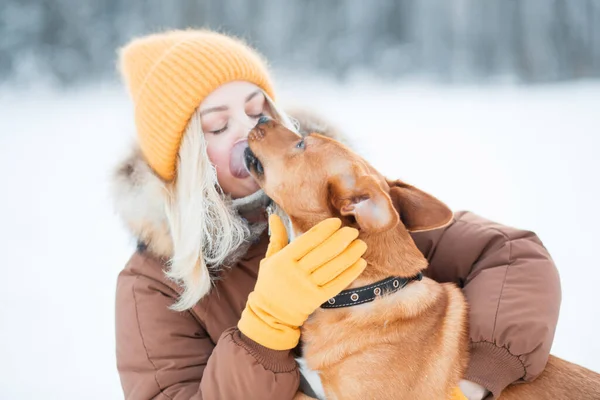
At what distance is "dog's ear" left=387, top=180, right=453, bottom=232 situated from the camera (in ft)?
6.12

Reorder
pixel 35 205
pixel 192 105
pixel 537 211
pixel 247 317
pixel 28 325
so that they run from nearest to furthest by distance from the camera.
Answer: pixel 247 317, pixel 192 105, pixel 28 325, pixel 537 211, pixel 35 205

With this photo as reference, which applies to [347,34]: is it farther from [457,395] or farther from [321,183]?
[457,395]

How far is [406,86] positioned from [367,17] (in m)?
1.01

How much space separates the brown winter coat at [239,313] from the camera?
71.2 inches

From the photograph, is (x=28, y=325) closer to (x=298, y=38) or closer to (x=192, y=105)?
(x=192, y=105)

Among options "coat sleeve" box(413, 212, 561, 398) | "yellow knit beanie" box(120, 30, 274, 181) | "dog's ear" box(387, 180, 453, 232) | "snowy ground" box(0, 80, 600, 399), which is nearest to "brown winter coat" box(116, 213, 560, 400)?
"coat sleeve" box(413, 212, 561, 398)

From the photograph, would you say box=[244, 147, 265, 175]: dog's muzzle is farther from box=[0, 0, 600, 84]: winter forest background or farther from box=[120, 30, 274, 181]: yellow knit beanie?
box=[0, 0, 600, 84]: winter forest background

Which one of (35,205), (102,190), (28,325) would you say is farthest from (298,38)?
(28,325)

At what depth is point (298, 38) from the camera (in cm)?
669

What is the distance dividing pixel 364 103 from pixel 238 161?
15.1 ft

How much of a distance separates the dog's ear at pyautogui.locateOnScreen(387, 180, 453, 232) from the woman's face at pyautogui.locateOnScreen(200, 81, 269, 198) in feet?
2.20

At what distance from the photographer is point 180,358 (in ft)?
6.78

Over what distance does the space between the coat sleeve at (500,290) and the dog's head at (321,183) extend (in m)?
0.37

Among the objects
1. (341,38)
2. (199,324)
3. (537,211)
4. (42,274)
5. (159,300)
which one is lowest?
(537,211)
